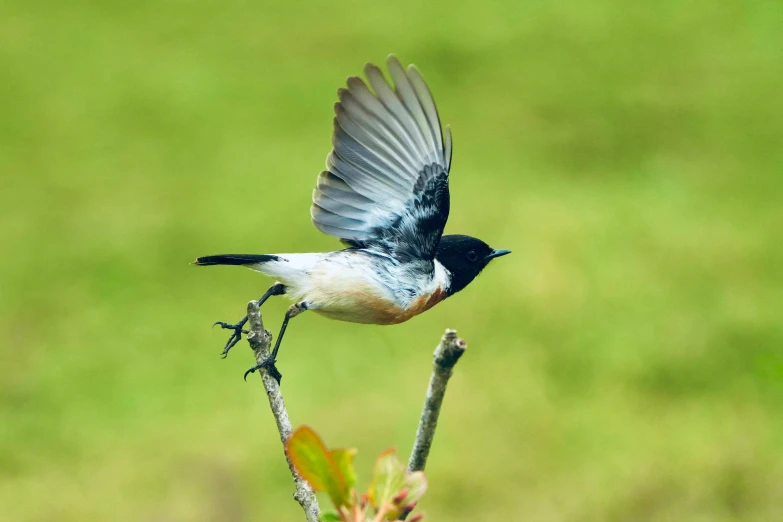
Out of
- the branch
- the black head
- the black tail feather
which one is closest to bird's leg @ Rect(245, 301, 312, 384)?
the branch

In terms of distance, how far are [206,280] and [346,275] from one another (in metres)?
4.47

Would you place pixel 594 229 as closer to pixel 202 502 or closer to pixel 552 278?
pixel 552 278

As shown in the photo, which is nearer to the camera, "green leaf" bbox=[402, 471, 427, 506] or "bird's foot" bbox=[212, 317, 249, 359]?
"green leaf" bbox=[402, 471, 427, 506]

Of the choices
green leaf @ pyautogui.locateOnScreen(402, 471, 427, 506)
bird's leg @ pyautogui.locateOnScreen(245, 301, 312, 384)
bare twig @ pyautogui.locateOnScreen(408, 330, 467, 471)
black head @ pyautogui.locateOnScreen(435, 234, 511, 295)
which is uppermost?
black head @ pyautogui.locateOnScreen(435, 234, 511, 295)

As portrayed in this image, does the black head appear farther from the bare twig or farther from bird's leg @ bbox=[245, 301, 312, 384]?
the bare twig

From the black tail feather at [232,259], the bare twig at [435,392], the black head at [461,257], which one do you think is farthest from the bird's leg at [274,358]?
the black head at [461,257]

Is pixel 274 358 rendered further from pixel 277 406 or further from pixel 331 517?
pixel 331 517

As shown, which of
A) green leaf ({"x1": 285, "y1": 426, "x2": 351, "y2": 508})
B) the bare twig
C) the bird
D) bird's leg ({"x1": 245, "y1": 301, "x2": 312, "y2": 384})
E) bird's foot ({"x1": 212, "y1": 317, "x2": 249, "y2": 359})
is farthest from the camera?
the bird

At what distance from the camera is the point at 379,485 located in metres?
0.91

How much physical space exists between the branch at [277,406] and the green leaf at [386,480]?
18 cm

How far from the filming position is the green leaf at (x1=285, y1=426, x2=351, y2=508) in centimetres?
87

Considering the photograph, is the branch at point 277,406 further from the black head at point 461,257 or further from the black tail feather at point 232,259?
the black head at point 461,257

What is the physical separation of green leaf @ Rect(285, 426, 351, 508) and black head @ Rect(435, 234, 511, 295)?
4.34 feet

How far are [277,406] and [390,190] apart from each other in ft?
2.63
